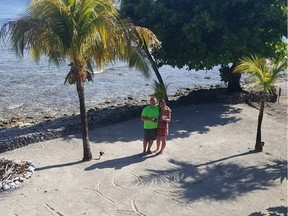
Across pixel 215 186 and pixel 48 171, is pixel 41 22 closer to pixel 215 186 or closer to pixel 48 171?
pixel 48 171

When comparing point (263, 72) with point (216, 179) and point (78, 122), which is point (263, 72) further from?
point (78, 122)

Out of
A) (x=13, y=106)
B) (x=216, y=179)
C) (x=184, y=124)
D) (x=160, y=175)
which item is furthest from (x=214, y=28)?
(x=13, y=106)

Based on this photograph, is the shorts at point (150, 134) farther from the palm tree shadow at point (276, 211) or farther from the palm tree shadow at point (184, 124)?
the palm tree shadow at point (276, 211)

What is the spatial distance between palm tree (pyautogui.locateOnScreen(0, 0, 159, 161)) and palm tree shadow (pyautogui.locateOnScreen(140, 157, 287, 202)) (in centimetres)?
356

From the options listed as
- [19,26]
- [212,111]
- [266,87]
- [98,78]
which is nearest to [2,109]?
[98,78]

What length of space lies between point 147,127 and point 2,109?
1349 centimetres

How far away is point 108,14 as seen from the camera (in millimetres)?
10391

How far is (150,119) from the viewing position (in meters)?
12.0

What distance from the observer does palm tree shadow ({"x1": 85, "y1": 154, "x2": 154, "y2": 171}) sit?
37.4 ft

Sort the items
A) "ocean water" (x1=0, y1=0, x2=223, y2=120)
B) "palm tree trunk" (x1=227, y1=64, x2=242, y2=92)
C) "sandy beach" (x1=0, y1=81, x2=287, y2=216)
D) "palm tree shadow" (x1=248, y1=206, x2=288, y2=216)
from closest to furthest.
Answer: "palm tree shadow" (x1=248, y1=206, x2=288, y2=216) → "sandy beach" (x1=0, y1=81, x2=287, y2=216) → "palm tree trunk" (x1=227, y1=64, x2=242, y2=92) → "ocean water" (x1=0, y1=0, x2=223, y2=120)

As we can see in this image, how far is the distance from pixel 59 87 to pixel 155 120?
17253 mm

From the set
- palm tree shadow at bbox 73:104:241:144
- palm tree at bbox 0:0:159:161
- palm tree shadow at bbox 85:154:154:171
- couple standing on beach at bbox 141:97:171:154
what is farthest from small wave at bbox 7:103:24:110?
couple standing on beach at bbox 141:97:171:154

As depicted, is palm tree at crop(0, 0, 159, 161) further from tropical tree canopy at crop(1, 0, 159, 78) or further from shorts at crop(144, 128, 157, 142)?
shorts at crop(144, 128, 157, 142)

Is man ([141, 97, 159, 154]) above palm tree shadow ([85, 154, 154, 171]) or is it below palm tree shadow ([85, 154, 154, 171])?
above
